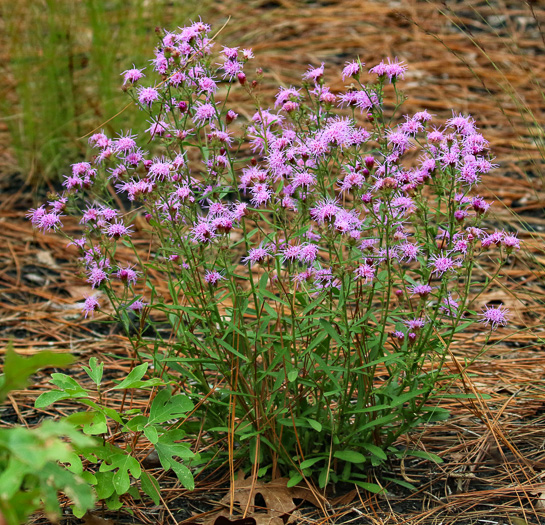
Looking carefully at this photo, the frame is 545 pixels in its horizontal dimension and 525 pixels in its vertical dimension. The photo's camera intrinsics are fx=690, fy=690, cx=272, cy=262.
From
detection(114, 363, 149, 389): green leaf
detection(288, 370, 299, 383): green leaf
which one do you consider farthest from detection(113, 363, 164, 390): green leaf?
detection(288, 370, 299, 383): green leaf

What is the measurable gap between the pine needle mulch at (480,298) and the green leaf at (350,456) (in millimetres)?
147

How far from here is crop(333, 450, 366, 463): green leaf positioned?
1855 millimetres

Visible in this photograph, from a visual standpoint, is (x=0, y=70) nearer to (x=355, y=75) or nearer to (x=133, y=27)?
(x=133, y=27)

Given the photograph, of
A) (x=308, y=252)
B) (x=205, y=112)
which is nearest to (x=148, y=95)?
(x=205, y=112)

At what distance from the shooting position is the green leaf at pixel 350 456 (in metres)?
1.86

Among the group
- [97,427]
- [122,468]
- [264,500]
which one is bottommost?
[264,500]

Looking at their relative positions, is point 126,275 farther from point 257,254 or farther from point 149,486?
point 149,486

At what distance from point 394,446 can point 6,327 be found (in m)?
1.90

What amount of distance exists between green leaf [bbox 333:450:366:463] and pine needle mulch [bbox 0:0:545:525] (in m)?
0.15

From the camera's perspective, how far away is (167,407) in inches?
73.8

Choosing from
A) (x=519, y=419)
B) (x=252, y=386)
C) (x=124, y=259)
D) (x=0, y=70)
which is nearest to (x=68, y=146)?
(x=124, y=259)

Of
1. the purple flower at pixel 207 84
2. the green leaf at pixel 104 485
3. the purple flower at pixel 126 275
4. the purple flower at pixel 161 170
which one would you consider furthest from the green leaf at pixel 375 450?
the purple flower at pixel 207 84

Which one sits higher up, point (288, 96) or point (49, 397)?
point (288, 96)

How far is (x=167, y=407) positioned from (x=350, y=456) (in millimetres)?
516
